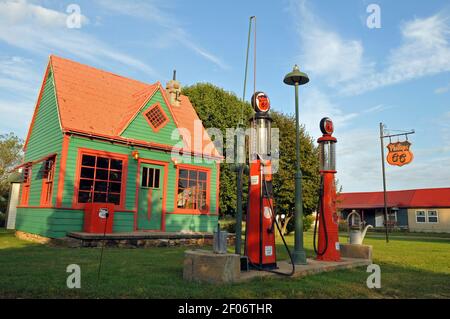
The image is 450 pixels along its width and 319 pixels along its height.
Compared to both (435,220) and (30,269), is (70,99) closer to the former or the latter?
(30,269)

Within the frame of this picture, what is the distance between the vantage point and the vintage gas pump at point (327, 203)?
296 inches

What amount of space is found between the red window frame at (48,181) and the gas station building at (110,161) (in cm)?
3

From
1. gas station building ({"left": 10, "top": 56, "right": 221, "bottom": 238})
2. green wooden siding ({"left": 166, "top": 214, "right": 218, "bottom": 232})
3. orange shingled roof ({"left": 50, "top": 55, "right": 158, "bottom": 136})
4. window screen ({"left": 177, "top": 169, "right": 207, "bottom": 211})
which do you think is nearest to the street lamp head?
gas station building ({"left": 10, "top": 56, "right": 221, "bottom": 238})

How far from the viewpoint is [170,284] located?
4.95m

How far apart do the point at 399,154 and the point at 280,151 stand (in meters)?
6.39

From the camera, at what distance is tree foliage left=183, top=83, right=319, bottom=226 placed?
20281mm

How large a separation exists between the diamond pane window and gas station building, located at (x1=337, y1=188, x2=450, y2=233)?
78.6ft

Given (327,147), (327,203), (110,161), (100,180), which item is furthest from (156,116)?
(327,203)

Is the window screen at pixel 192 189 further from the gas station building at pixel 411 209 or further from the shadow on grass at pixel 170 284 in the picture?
the gas station building at pixel 411 209

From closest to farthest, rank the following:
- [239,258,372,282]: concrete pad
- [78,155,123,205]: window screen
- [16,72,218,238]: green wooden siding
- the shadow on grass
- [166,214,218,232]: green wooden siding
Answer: the shadow on grass
[239,258,372,282]: concrete pad
[16,72,218,238]: green wooden siding
[78,155,123,205]: window screen
[166,214,218,232]: green wooden siding

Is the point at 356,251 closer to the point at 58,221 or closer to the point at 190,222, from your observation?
the point at 190,222

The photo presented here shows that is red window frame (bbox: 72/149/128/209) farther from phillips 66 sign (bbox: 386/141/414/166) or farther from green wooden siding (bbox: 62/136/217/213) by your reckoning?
phillips 66 sign (bbox: 386/141/414/166)
